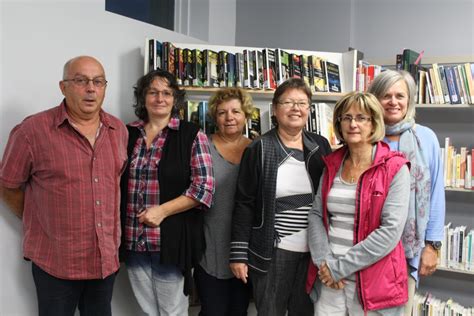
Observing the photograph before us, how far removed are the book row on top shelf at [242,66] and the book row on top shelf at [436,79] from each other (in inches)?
5.4

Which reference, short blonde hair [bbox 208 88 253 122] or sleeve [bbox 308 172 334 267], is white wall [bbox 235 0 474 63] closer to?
short blonde hair [bbox 208 88 253 122]

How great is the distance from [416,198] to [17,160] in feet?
5.38

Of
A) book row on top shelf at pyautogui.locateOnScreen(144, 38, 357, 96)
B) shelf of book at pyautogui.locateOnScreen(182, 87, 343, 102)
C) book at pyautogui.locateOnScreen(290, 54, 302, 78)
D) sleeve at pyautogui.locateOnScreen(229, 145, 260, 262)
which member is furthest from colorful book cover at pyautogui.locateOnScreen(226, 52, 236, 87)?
sleeve at pyautogui.locateOnScreen(229, 145, 260, 262)

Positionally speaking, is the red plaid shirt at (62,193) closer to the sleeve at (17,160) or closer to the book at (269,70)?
the sleeve at (17,160)

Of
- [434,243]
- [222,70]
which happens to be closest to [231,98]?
[222,70]

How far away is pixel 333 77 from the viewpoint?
2887 mm

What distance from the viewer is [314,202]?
6.02 feet

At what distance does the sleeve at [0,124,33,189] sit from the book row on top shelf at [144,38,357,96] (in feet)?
3.20

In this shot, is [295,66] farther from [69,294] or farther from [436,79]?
[69,294]

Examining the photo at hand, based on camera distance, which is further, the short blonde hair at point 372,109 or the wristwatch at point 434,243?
the wristwatch at point 434,243

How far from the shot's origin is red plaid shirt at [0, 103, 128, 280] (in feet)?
5.79

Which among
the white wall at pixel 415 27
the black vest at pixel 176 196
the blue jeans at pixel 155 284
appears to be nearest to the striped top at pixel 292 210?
the black vest at pixel 176 196

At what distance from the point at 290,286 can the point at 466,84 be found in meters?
1.77

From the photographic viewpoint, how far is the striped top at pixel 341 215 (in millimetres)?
1672
